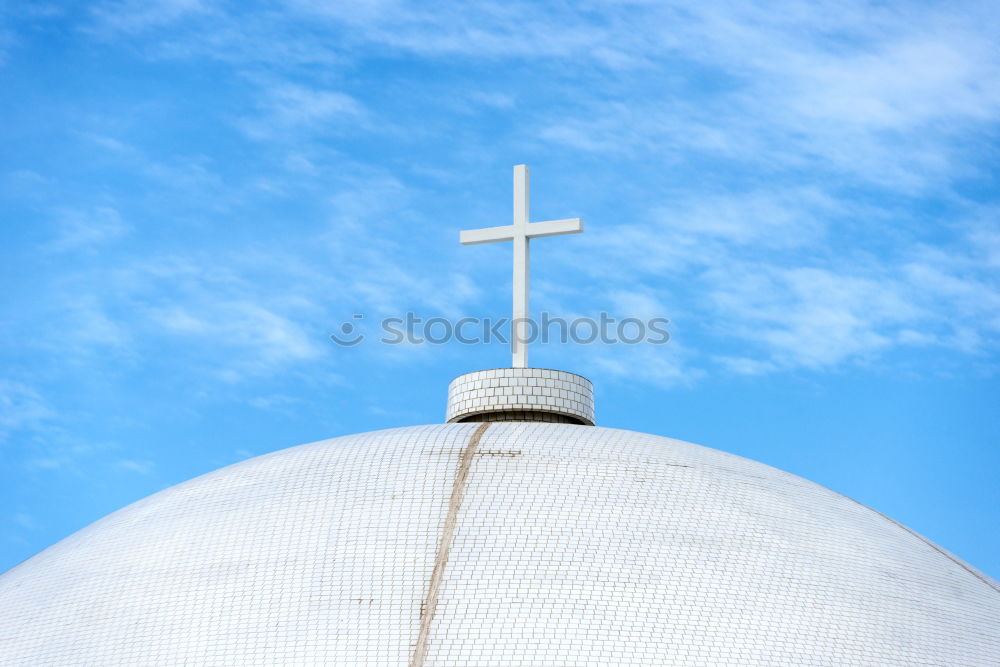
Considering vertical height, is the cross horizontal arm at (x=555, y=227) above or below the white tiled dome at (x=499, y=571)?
above

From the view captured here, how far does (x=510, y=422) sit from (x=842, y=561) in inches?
205

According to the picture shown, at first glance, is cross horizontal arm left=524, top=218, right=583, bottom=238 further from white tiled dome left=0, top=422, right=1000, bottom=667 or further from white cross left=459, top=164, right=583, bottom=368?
white tiled dome left=0, top=422, right=1000, bottom=667

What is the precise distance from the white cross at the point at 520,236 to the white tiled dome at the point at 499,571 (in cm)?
213

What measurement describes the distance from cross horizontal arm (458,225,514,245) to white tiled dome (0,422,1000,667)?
3.67 m

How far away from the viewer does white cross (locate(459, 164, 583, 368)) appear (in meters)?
22.9

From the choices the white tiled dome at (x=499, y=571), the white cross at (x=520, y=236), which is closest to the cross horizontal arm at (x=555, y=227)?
the white cross at (x=520, y=236)

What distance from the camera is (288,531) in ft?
60.9

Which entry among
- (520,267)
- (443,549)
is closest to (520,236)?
(520,267)

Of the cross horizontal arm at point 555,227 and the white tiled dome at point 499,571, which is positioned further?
the cross horizontal arm at point 555,227

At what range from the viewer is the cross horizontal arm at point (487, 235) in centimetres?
2341

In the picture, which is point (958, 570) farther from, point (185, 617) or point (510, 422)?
point (185, 617)

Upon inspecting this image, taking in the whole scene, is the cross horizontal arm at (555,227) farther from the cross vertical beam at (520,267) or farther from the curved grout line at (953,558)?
the curved grout line at (953,558)

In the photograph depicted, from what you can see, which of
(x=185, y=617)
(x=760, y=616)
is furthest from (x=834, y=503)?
(x=185, y=617)

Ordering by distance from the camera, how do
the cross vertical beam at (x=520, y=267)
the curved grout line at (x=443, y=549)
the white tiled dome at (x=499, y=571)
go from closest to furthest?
the curved grout line at (x=443, y=549) → the white tiled dome at (x=499, y=571) → the cross vertical beam at (x=520, y=267)
